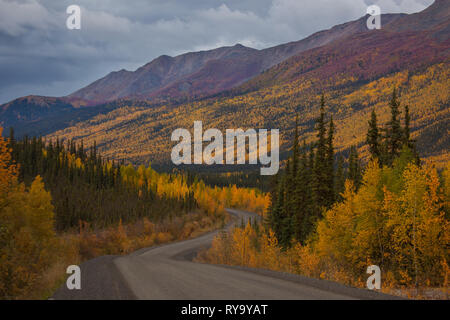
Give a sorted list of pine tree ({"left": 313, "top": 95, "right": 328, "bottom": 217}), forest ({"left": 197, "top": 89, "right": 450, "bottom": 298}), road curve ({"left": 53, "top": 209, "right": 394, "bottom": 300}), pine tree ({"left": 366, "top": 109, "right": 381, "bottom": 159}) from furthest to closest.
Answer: pine tree ({"left": 313, "top": 95, "right": 328, "bottom": 217}), pine tree ({"left": 366, "top": 109, "right": 381, "bottom": 159}), forest ({"left": 197, "top": 89, "right": 450, "bottom": 298}), road curve ({"left": 53, "top": 209, "right": 394, "bottom": 300})

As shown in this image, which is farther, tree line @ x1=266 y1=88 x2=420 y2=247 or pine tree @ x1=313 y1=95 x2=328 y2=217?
pine tree @ x1=313 y1=95 x2=328 y2=217

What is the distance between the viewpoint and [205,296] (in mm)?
12031

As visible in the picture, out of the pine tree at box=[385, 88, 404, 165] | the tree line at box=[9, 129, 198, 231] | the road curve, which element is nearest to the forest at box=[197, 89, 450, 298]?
the pine tree at box=[385, 88, 404, 165]

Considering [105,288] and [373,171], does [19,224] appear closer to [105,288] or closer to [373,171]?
[105,288]

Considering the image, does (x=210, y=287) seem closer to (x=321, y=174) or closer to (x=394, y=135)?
(x=321, y=174)

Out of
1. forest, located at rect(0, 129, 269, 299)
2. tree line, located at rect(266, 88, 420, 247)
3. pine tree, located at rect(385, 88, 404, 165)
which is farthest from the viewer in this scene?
tree line, located at rect(266, 88, 420, 247)

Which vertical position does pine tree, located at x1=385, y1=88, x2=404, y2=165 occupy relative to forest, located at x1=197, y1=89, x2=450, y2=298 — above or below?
above

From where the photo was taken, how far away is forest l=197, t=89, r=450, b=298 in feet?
73.2

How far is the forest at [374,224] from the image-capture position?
22297mm

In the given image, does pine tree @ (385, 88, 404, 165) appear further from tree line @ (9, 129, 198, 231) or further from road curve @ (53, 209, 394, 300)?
tree line @ (9, 129, 198, 231)

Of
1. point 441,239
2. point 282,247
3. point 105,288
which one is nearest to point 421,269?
point 441,239

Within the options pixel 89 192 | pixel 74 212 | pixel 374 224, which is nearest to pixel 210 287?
pixel 374 224

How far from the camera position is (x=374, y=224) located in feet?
87.1

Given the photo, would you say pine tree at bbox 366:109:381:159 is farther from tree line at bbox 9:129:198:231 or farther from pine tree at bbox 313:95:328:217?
tree line at bbox 9:129:198:231
